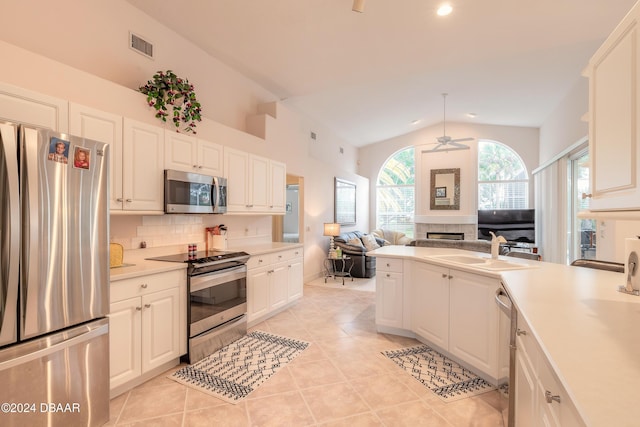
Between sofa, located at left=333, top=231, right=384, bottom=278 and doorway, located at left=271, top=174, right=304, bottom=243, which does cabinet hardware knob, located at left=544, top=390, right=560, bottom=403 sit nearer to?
doorway, located at left=271, top=174, right=304, bottom=243

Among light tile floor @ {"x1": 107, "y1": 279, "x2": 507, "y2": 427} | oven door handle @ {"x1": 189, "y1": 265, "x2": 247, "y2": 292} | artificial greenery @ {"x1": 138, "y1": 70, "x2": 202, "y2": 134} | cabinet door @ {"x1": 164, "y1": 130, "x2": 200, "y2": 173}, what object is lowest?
light tile floor @ {"x1": 107, "y1": 279, "x2": 507, "y2": 427}

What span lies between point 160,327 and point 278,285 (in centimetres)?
176

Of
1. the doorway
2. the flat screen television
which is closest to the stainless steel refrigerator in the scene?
the doorway

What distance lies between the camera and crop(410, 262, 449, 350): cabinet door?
2791mm

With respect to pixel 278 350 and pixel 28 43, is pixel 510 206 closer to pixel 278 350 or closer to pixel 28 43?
pixel 278 350

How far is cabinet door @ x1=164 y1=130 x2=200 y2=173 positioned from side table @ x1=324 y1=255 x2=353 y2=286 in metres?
3.90

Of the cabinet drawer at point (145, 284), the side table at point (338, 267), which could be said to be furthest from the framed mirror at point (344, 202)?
the cabinet drawer at point (145, 284)

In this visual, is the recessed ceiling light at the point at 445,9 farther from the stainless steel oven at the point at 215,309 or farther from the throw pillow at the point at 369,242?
the throw pillow at the point at 369,242

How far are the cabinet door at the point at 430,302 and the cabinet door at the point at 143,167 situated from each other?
2589mm

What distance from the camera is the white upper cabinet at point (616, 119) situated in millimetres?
1071

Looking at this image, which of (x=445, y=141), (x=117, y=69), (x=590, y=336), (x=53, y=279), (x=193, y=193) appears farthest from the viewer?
(x=445, y=141)

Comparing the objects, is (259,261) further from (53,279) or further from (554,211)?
(554,211)

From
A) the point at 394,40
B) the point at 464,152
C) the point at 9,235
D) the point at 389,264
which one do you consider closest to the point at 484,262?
the point at 389,264

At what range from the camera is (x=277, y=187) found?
450cm
